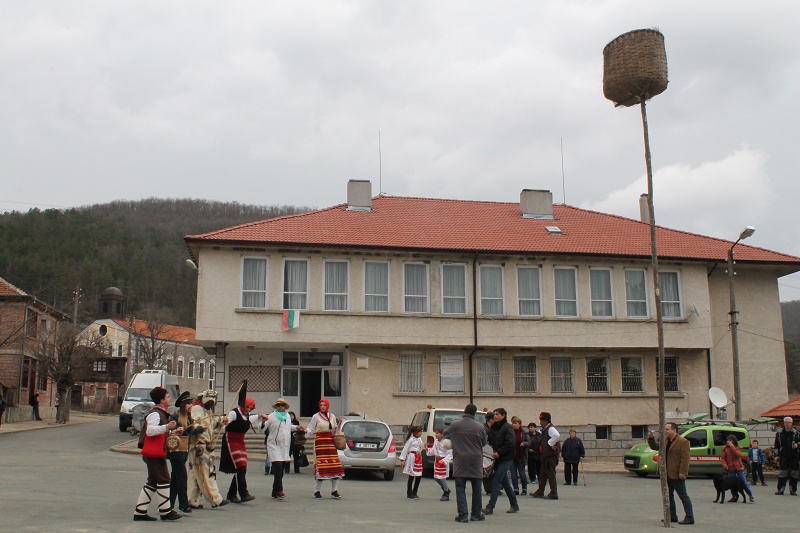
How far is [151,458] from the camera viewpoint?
10.7 meters

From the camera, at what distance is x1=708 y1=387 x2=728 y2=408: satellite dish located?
27969 mm

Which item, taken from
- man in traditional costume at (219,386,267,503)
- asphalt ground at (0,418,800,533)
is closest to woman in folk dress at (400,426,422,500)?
asphalt ground at (0,418,800,533)

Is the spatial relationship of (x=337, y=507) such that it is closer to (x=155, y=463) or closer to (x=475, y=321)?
(x=155, y=463)

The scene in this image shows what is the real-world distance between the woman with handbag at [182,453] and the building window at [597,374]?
21.2m

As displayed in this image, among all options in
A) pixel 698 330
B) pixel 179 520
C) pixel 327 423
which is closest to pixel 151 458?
pixel 179 520

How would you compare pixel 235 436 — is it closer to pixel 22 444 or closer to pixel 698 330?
pixel 22 444

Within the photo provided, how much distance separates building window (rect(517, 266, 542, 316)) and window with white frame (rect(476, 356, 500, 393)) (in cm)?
210

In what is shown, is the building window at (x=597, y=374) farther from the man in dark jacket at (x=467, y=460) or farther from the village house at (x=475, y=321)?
the man in dark jacket at (x=467, y=460)

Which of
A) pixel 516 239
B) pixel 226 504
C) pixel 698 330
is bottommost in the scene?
pixel 226 504

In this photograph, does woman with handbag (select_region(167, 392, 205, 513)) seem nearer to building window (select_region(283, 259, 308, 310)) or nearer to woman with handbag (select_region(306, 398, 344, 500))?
woman with handbag (select_region(306, 398, 344, 500))

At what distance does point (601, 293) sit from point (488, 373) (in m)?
5.22

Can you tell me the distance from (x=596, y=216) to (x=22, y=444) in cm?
2399

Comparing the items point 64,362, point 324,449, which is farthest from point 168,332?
point 324,449

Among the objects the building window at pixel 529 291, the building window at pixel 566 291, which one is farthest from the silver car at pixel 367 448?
the building window at pixel 566 291
